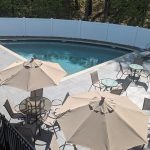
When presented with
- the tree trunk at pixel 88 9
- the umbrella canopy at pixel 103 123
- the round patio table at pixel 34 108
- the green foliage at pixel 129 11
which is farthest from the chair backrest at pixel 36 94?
the tree trunk at pixel 88 9

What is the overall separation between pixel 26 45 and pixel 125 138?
1474cm

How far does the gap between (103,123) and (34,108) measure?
13.7 feet

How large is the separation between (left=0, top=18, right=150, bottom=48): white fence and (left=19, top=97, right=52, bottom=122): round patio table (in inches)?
408

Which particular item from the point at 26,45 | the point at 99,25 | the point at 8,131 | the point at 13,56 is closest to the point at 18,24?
the point at 26,45

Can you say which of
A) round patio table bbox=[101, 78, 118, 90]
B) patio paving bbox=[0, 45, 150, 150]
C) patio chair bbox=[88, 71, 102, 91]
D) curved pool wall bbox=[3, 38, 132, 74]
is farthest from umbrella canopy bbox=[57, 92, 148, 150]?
curved pool wall bbox=[3, 38, 132, 74]

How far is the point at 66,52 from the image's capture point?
2127 cm

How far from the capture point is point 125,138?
8250mm

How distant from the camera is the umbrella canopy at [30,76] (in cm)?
1102

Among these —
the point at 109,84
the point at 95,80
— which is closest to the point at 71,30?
the point at 95,80

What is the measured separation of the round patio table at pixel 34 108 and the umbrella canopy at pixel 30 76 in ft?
3.89

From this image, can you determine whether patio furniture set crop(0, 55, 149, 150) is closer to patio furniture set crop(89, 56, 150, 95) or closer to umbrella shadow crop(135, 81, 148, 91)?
patio furniture set crop(89, 56, 150, 95)

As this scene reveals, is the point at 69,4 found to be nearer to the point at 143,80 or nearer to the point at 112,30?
the point at 112,30

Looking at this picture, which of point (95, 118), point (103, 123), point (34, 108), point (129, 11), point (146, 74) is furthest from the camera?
point (129, 11)

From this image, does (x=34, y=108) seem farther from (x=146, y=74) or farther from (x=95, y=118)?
(x=146, y=74)
